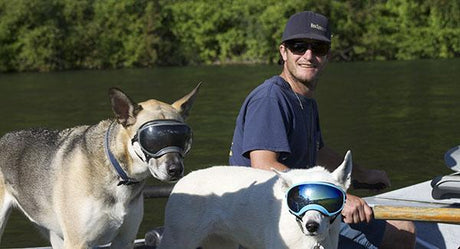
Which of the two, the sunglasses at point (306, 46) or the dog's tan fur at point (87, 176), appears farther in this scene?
the sunglasses at point (306, 46)

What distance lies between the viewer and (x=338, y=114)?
2619 cm

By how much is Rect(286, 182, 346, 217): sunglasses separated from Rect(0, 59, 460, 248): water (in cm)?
786

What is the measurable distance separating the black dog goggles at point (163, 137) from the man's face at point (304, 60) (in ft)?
4.21

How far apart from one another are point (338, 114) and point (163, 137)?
2250cm

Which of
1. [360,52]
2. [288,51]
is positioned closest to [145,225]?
[288,51]

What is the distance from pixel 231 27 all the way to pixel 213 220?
72.7 m

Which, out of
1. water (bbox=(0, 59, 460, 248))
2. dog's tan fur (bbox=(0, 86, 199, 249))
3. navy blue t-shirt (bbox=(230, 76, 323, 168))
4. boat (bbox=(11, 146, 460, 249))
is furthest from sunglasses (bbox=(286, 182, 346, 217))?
water (bbox=(0, 59, 460, 248))

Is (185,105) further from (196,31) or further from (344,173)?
(196,31)

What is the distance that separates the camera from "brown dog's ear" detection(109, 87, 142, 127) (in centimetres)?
415

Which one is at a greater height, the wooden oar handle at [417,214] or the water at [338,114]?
the wooden oar handle at [417,214]

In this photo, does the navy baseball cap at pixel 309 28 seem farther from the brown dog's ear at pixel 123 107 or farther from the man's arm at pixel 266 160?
the brown dog's ear at pixel 123 107

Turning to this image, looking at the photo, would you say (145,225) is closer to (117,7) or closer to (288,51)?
(288,51)

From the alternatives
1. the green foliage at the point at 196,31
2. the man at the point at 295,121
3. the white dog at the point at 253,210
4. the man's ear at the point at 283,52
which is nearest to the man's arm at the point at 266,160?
the man at the point at 295,121

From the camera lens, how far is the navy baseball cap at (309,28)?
5.10 meters
